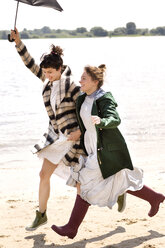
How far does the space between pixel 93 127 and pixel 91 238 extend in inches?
47.1

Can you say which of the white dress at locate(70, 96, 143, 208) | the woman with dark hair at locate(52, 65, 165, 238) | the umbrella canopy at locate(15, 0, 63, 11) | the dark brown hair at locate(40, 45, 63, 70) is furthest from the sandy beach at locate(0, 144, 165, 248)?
the umbrella canopy at locate(15, 0, 63, 11)

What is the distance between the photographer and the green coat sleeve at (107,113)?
16.6ft

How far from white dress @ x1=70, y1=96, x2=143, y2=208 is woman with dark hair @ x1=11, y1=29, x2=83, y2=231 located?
0.65 ft

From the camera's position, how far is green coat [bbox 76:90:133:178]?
17.5ft

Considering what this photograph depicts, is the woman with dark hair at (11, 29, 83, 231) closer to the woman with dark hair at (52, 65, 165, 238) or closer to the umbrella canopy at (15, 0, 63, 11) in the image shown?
the woman with dark hair at (52, 65, 165, 238)

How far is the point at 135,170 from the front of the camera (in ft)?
18.8

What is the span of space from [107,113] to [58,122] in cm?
71

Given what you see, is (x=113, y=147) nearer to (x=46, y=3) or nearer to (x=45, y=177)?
(x=45, y=177)

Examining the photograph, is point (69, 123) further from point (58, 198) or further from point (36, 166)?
point (36, 166)

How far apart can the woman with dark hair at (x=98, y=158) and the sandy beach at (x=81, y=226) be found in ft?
1.23

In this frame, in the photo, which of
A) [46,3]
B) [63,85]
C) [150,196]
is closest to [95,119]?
[63,85]

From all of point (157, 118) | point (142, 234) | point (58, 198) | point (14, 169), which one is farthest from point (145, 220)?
point (157, 118)

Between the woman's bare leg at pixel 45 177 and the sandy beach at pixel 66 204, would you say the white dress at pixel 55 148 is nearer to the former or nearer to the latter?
the woman's bare leg at pixel 45 177

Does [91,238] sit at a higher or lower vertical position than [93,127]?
lower
